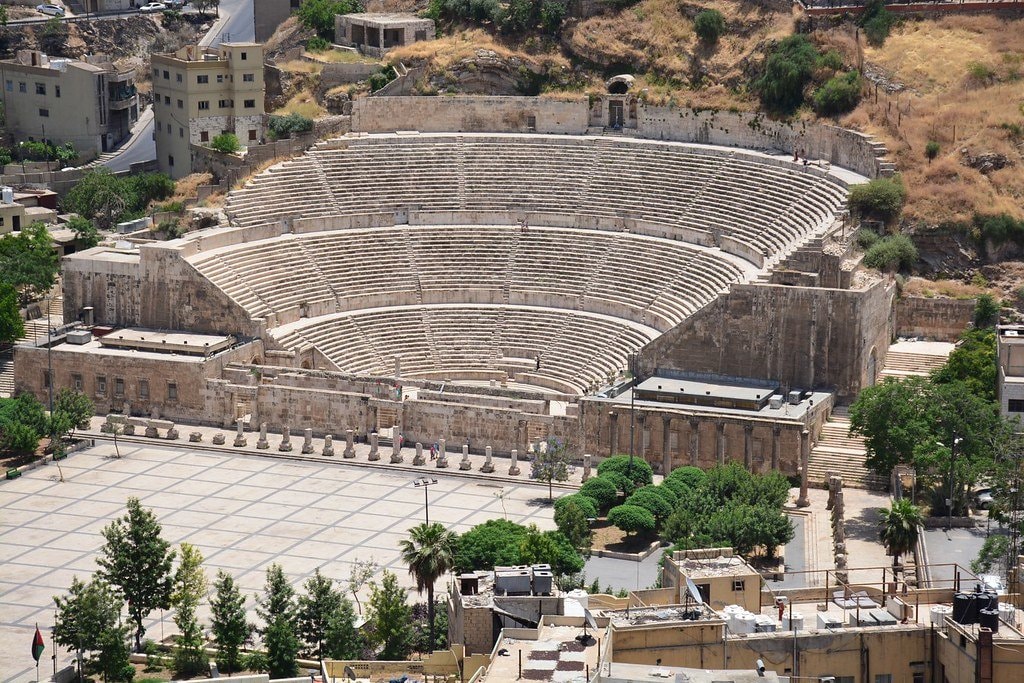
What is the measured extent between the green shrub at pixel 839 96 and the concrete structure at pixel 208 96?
29.7m

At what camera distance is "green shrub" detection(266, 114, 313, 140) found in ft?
312

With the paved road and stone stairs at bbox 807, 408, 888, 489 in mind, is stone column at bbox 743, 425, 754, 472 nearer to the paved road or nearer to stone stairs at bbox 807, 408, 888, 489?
stone stairs at bbox 807, 408, 888, 489

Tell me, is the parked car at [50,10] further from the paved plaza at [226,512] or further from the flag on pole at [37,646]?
the flag on pole at [37,646]

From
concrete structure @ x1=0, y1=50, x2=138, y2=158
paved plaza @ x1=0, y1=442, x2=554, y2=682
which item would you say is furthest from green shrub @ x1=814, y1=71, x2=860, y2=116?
concrete structure @ x1=0, y1=50, x2=138, y2=158

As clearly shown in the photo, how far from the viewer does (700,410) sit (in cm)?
7325

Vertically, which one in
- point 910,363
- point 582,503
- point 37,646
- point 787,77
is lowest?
point 37,646

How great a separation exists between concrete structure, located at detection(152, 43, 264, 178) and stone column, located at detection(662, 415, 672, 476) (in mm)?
35130

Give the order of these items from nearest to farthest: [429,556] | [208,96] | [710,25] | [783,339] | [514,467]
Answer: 1. [429,556]
2. [514,467]
3. [783,339]
4. [710,25]
5. [208,96]

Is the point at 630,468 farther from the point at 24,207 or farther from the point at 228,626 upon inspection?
the point at 24,207

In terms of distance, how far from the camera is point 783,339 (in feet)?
250

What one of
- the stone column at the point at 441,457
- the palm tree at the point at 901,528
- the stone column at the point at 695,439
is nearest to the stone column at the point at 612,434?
the stone column at the point at 695,439

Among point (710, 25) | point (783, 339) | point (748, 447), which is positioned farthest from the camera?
point (710, 25)

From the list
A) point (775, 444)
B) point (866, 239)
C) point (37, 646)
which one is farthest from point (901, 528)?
point (37, 646)

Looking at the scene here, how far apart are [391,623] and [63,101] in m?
59.6
